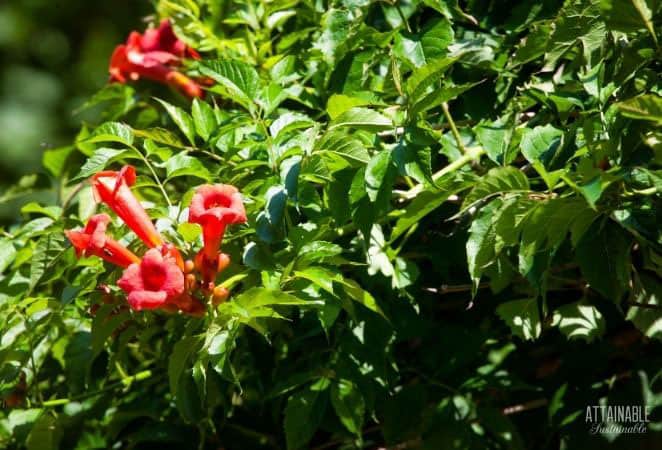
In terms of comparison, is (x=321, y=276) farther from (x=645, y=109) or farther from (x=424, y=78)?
(x=645, y=109)

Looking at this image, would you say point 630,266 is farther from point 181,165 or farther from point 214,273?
point 181,165

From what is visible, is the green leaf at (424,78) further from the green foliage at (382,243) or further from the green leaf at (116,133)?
the green leaf at (116,133)

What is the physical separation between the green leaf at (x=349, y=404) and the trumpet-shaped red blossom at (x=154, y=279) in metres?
0.48

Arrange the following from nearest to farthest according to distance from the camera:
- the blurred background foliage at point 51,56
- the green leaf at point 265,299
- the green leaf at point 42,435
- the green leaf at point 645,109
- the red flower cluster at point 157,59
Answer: the green leaf at point 645,109 < the green leaf at point 265,299 < the green leaf at point 42,435 < the red flower cluster at point 157,59 < the blurred background foliage at point 51,56

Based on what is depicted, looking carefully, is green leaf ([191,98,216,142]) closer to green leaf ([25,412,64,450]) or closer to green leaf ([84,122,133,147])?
green leaf ([84,122,133,147])

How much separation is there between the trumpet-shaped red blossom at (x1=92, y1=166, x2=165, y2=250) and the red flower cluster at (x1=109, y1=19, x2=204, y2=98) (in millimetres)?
781

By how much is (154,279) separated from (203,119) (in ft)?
1.59

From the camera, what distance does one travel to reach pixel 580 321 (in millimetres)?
1924

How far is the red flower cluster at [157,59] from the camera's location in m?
2.46

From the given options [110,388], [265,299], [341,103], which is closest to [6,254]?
[110,388]

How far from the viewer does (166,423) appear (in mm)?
2145

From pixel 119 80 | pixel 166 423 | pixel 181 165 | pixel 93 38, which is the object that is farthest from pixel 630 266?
pixel 93 38

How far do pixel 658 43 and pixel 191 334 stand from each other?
1.06 metres

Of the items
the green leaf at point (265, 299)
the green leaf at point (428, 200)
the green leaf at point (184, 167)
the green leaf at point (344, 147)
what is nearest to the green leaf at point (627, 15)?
the green leaf at point (428, 200)
